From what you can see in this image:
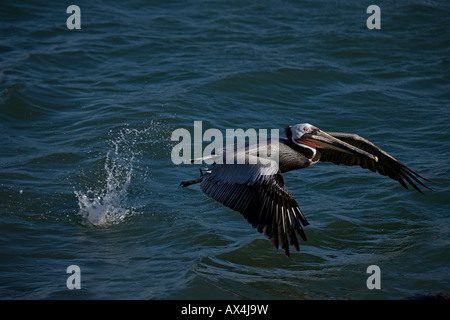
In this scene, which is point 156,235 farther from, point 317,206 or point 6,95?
point 6,95

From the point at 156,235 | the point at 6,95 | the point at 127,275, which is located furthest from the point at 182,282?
the point at 6,95

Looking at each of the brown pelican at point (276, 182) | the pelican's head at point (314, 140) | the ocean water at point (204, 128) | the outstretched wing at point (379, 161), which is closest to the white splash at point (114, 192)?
the ocean water at point (204, 128)

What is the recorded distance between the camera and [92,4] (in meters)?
14.6

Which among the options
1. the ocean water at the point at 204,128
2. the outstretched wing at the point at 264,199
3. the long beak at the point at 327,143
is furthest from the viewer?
the long beak at the point at 327,143

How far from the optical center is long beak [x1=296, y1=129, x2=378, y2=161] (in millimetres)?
6793

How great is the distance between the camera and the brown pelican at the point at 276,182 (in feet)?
18.6

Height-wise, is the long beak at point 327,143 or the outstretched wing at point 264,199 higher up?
the long beak at point 327,143

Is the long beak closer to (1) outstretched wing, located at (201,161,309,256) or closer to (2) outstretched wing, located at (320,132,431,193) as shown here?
(2) outstretched wing, located at (320,132,431,193)

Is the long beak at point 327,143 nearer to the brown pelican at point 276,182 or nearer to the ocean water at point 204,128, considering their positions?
the brown pelican at point 276,182

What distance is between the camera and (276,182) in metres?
5.84

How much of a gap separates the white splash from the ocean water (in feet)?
0.09

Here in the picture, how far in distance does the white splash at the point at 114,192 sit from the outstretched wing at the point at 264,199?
5.61 ft

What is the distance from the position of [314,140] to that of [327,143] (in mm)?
149
